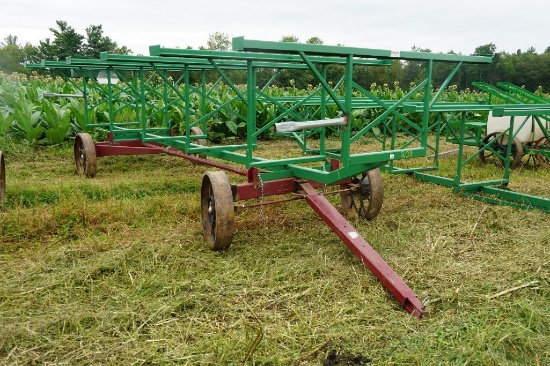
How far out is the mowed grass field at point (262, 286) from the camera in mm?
2549

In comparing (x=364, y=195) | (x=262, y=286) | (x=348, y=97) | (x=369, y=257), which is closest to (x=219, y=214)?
(x=262, y=286)

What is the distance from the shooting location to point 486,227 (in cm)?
463

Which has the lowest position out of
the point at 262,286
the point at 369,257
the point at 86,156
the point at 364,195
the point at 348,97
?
the point at 262,286

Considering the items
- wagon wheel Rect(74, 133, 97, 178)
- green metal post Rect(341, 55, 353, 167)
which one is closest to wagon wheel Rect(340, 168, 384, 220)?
green metal post Rect(341, 55, 353, 167)

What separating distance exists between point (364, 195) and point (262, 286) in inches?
75.6

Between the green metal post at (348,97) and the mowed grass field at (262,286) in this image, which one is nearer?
the mowed grass field at (262,286)

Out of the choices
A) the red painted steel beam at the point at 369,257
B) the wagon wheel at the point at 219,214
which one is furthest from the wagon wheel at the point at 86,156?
the red painted steel beam at the point at 369,257

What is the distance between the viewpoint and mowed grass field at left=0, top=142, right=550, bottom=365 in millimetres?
2549

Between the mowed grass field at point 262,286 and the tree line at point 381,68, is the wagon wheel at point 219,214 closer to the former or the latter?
the mowed grass field at point 262,286

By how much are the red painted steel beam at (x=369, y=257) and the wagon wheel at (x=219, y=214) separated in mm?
724

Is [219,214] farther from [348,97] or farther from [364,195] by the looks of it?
[364,195]

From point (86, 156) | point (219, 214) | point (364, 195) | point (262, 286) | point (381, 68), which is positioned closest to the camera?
point (262, 286)

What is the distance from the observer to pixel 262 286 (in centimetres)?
334

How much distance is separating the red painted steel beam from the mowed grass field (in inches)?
3.0
